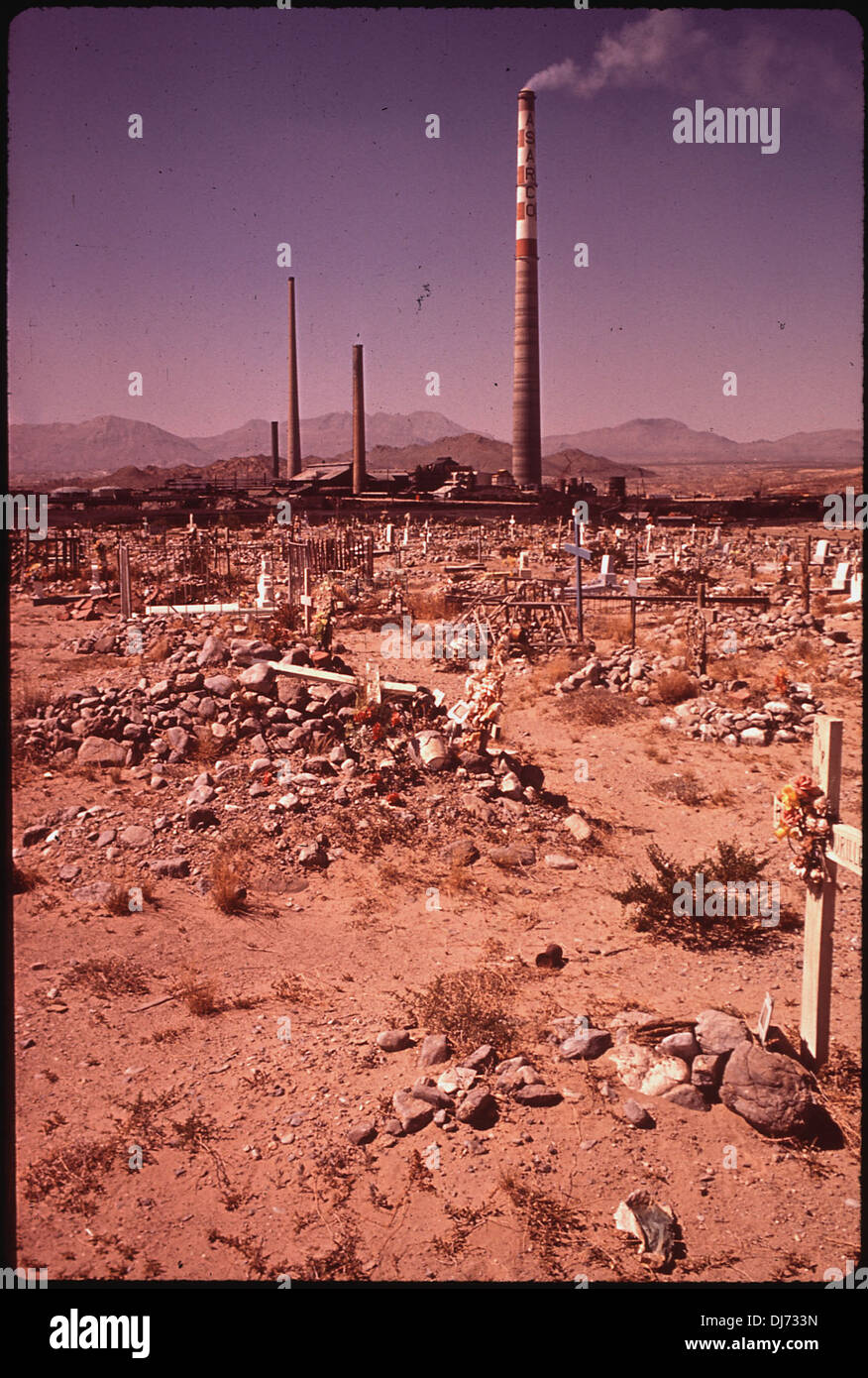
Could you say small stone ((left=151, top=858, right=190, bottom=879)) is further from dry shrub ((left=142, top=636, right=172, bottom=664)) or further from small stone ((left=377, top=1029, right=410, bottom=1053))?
dry shrub ((left=142, top=636, right=172, bottom=664))

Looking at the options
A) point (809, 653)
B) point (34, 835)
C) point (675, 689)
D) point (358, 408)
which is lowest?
point (34, 835)

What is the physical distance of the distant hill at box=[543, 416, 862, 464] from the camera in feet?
463

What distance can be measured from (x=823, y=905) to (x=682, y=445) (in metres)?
187

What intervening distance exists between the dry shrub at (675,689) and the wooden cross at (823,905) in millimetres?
8640

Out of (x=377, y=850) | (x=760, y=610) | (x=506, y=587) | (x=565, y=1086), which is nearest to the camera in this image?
(x=565, y=1086)

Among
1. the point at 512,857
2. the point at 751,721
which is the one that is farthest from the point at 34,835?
the point at 751,721

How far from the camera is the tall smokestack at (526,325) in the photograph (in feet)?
142

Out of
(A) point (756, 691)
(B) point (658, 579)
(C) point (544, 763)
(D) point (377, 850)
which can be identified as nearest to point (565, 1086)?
(D) point (377, 850)

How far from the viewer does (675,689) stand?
13328mm

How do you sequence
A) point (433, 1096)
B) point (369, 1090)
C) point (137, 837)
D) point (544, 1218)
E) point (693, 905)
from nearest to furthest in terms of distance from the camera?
point (544, 1218)
point (433, 1096)
point (369, 1090)
point (693, 905)
point (137, 837)

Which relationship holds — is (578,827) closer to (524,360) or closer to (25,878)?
(25,878)

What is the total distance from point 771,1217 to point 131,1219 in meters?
2.73

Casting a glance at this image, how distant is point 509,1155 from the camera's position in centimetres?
447

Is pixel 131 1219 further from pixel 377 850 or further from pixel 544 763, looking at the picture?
pixel 544 763
